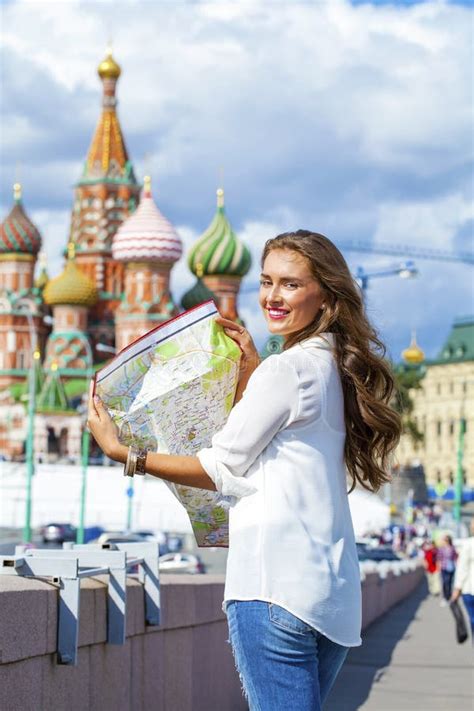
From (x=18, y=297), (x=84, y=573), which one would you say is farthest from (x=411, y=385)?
(x=84, y=573)

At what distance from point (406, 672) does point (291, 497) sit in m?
9.01

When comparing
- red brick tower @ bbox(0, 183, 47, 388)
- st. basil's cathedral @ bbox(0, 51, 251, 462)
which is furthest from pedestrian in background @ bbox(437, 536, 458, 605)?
red brick tower @ bbox(0, 183, 47, 388)

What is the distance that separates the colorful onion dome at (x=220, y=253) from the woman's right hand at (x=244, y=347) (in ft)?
320

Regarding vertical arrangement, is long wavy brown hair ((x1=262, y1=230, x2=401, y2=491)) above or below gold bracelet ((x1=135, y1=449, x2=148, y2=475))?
above

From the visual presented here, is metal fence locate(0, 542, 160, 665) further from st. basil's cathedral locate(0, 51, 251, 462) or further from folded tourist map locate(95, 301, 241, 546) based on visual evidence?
st. basil's cathedral locate(0, 51, 251, 462)

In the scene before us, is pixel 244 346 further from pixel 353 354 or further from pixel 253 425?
pixel 253 425

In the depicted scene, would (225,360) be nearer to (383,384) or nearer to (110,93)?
(383,384)

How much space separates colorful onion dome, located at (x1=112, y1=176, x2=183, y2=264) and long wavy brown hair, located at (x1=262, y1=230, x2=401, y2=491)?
92451mm

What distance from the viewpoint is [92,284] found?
9881 centimetres

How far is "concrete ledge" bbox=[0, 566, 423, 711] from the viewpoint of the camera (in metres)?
4.50

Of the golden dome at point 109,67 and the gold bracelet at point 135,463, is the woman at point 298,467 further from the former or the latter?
the golden dome at point 109,67

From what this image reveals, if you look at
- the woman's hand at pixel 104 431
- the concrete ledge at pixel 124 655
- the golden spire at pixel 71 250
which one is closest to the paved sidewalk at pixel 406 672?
the concrete ledge at pixel 124 655

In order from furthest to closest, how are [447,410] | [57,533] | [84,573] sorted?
[447,410] < [57,533] < [84,573]

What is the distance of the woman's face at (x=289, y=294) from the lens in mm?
3658
